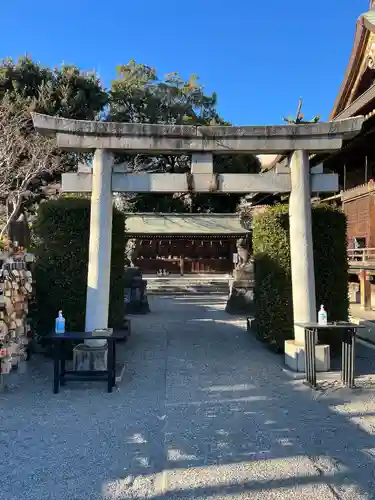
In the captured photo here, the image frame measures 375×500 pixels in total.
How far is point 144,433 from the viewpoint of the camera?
411 cm

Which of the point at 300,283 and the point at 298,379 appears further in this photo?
the point at 300,283

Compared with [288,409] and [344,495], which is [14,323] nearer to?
[288,409]

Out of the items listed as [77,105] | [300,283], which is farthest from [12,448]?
[77,105]

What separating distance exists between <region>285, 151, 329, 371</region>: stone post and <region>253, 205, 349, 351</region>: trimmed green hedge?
62 cm

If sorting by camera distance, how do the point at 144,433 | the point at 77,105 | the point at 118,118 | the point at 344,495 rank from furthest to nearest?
the point at 118,118, the point at 77,105, the point at 144,433, the point at 344,495

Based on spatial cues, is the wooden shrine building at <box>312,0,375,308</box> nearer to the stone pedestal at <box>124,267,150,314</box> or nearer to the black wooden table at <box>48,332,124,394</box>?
the stone pedestal at <box>124,267,150,314</box>

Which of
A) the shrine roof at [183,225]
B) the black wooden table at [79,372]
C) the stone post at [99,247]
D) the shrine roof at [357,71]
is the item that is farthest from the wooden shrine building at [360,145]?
the black wooden table at [79,372]

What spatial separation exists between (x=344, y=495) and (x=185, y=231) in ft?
72.2

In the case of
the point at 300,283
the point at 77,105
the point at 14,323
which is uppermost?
the point at 77,105

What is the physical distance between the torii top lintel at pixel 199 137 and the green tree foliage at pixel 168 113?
2228 centimetres

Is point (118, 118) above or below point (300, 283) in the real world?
above

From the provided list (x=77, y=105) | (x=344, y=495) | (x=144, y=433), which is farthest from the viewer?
(x=77, y=105)

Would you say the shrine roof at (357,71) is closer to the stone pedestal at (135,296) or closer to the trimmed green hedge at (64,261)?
the stone pedestal at (135,296)

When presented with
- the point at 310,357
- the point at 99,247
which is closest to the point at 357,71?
the point at 310,357
